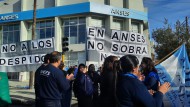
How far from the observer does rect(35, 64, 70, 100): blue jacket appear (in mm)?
6098

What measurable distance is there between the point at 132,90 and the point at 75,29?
35385 millimetres

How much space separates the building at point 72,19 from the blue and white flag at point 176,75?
1113 inches

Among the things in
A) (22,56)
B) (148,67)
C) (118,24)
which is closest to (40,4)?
(118,24)

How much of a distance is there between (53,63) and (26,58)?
787cm

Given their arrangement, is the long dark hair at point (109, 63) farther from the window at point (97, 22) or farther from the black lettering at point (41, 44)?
the window at point (97, 22)

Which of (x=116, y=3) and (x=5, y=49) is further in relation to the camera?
(x=116, y=3)

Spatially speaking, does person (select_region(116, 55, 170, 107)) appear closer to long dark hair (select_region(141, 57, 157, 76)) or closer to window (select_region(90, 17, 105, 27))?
long dark hair (select_region(141, 57, 157, 76))

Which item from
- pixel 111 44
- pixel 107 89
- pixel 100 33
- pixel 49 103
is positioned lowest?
pixel 49 103

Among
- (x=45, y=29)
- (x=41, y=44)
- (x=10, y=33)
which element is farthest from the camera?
(x=10, y=33)

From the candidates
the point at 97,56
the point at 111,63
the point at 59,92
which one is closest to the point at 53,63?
the point at 59,92

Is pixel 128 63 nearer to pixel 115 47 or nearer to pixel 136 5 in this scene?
pixel 115 47

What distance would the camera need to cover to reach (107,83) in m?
Answer: 6.68

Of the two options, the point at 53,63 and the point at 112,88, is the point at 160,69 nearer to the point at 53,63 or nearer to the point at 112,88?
the point at 112,88

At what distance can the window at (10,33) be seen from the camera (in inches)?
1674
